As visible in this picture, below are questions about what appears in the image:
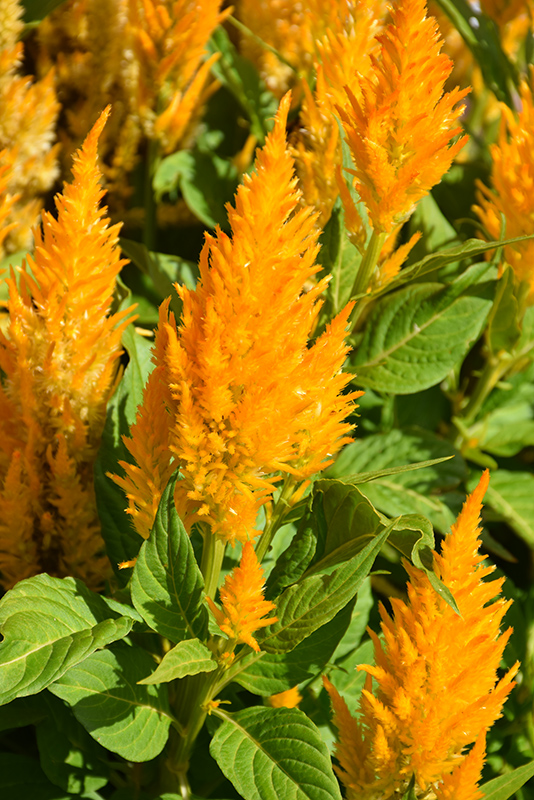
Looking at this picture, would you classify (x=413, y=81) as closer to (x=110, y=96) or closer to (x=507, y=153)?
(x=507, y=153)

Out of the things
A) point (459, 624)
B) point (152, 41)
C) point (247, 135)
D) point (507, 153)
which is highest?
point (152, 41)

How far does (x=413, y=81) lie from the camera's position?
2.57 ft

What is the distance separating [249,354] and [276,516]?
0.90 ft

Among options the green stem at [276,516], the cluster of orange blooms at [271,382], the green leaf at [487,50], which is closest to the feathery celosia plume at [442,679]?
the cluster of orange blooms at [271,382]

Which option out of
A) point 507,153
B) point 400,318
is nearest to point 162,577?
point 400,318

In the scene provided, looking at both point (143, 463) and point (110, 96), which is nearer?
point (143, 463)

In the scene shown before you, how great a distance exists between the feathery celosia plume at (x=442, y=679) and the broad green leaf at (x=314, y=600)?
80mm

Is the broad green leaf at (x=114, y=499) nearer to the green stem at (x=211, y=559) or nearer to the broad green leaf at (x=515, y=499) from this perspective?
the green stem at (x=211, y=559)

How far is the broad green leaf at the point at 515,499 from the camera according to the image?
4.61 ft

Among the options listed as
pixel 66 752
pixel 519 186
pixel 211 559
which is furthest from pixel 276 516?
pixel 519 186

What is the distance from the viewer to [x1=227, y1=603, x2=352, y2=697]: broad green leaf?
0.88m

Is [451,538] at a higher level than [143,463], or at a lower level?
lower

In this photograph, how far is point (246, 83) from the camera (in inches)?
63.1

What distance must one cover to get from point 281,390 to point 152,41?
893 mm
